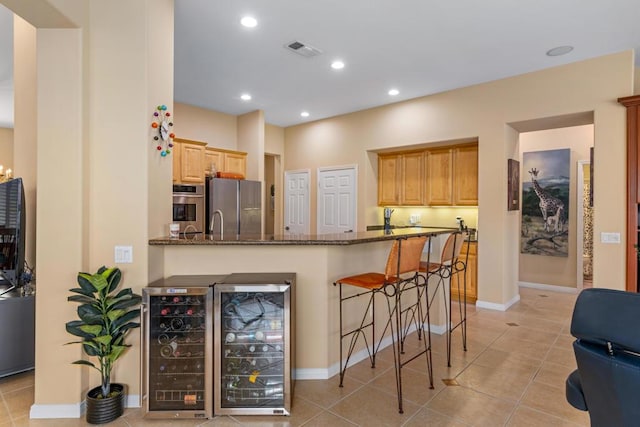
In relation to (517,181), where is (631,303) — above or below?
below

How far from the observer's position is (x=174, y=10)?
3.10 metres

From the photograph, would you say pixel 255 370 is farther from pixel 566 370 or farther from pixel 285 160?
pixel 285 160

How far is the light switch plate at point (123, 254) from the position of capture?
2422mm

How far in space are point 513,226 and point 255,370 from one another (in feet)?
14.2

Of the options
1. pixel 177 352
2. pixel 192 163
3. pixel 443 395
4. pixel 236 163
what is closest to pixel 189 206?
pixel 192 163

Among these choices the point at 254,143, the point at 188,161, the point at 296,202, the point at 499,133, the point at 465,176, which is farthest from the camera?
the point at 296,202

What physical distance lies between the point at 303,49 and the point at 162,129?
6.57 feet

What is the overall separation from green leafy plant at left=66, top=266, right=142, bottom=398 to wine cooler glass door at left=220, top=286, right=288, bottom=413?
2.11 ft

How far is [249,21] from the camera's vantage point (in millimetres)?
3273

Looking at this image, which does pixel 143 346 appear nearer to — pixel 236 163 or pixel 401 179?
pixel 236 163

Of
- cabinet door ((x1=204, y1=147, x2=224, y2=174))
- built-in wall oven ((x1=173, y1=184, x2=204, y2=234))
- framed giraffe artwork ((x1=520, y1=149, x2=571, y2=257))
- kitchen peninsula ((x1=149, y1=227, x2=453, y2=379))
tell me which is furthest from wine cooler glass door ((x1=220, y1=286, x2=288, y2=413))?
framed giraffe artwork ((x1=520, y1=149, x2=571, y2=257))

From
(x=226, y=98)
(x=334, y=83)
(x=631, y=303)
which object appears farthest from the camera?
(x=226, y=98)

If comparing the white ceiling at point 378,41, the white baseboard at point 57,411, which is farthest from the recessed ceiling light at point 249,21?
the white baseboard at point 57,411

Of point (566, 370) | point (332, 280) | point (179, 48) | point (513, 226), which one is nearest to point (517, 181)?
point (513, 226)
